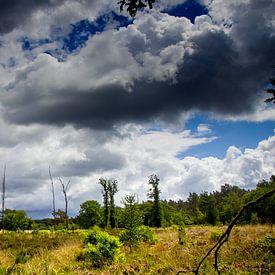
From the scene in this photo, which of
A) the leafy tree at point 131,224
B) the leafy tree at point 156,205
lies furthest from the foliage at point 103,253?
the leafy tree at point 156,205

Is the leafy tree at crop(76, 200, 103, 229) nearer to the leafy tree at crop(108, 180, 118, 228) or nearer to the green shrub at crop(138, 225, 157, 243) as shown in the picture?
the leafy tree at crop(108, 180, 118, 228)

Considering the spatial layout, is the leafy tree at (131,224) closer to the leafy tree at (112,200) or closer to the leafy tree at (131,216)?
the leafy tree at (131,216)

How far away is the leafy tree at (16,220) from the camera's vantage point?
74.6 metres

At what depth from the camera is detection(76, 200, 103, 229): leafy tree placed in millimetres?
74938

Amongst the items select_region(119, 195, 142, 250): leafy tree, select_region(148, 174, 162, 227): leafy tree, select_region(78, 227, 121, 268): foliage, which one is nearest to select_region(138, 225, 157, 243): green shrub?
select_region(119, 195, 142, 250): leafy tree

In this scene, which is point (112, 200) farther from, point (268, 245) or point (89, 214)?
point (268, 245)

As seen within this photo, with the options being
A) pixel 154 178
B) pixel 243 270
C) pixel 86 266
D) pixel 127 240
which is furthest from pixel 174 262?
pixel 154 178

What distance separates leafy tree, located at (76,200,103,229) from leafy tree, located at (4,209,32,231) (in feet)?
37.2

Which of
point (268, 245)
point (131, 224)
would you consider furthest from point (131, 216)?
point (268, 245)

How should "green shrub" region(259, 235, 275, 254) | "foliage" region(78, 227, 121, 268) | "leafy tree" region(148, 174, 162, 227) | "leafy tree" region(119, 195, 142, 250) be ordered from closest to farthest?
"green shrub" region(259, 235, 275, 254) < "foliage" region(78, 227, 121, 268) < "leafy tree" region(119, 195, 142, 250) < "leafy tree" region(148, 174, 162, 227)

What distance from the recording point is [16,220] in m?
75.2

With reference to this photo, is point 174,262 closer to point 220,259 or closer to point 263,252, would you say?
point 220,259

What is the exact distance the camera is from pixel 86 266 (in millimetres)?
12992

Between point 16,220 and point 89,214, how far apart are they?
15292mm
